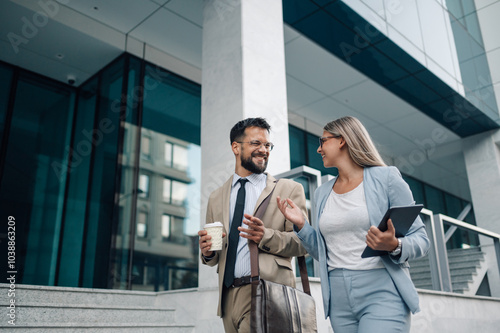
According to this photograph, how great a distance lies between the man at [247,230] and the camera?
7.17 ft

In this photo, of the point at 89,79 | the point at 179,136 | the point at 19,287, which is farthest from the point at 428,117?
the point at 19,287

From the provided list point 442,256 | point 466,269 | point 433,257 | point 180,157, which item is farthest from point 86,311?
point 466,269

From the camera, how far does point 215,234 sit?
2.18m

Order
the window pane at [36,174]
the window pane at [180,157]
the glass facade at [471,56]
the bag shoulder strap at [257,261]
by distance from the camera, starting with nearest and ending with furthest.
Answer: the bag shoulder strap at [257,261] → the window pane at [36,174] → the window pane at [180,157] → the glass facade at [471,56]

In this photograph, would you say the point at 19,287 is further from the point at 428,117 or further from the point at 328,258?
the point at 428,117

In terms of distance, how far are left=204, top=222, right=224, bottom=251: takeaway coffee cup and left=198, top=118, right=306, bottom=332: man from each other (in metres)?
0.02

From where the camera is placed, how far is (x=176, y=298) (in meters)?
4.46

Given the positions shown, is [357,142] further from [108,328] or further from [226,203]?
[108,328]

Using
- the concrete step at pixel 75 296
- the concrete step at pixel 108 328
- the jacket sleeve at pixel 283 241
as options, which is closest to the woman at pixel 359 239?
the jacket sleeve at pixel 283 241

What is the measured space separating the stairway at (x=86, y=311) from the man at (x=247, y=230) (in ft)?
5.80

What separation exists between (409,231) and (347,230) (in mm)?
263

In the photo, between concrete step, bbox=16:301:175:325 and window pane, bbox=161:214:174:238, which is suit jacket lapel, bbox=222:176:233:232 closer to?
concrete step, bbox=16:301:175:325

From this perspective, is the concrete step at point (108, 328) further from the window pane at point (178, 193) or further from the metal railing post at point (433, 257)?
the window pane at point (178, 193)

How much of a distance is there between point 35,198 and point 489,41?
396 inches
